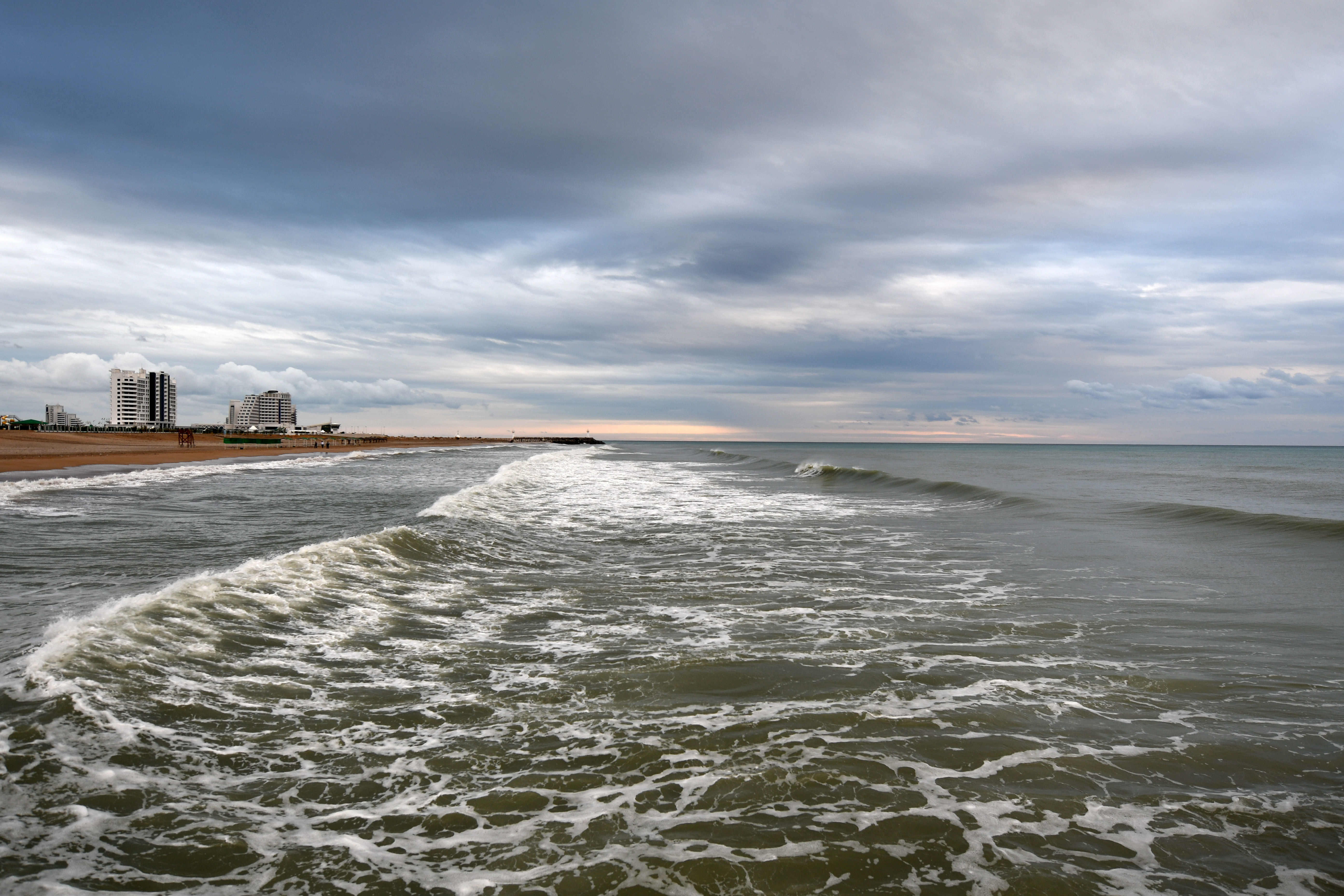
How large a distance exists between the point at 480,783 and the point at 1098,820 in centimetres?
377

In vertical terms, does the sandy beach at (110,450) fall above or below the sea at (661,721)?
above

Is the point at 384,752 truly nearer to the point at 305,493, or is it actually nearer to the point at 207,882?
the point at 207,882

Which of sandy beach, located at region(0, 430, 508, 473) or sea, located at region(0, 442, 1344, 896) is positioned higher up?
sandy beach, located at region(0, 430, 508, 473)

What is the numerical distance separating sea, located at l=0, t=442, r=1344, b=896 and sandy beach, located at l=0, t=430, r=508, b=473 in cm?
3499

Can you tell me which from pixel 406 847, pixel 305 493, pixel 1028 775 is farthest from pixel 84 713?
pixel 305 493

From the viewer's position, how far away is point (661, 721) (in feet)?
17.3

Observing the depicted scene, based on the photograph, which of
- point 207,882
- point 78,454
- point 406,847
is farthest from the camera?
point 78,454

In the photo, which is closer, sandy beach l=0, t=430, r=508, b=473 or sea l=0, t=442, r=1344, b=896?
sea l=0, t=442, r=1344, b=896

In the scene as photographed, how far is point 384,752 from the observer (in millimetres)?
4734

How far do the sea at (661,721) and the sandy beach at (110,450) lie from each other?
34991mm

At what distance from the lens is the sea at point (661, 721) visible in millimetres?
3580

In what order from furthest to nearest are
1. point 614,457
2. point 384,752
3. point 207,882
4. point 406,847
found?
point 614,457, point 384,752, point 406,847, point 207,882

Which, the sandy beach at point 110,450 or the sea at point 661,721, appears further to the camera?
the sandy beach at point 110,450

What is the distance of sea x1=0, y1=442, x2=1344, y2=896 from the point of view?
3.58 m
